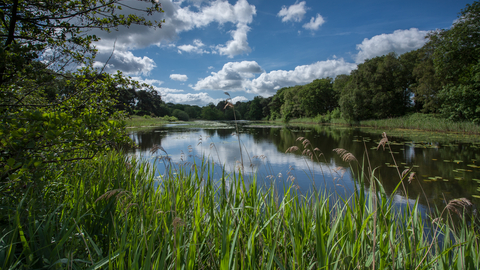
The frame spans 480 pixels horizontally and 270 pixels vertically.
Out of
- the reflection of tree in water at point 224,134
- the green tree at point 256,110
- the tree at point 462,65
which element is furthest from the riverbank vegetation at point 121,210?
the green tree at point 256,110

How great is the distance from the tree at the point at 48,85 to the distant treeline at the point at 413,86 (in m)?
1.15

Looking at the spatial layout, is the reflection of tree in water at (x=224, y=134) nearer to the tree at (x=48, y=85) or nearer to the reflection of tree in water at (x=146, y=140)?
the reflection of tree in water at (x=146, y=140)

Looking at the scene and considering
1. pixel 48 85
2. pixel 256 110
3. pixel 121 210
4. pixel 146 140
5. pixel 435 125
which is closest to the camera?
pixel 121 210

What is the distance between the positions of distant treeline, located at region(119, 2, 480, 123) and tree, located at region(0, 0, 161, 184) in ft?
3.78

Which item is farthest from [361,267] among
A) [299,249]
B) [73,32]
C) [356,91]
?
[356,91]

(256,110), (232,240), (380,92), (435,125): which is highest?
(256,110)

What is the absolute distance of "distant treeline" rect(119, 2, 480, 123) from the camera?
679 inches

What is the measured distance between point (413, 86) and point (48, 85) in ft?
113

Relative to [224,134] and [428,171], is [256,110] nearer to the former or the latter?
[224,134]

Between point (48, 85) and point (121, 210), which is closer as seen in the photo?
point (121, 210)

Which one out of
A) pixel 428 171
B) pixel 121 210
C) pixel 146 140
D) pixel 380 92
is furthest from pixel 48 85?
pixel 380 92

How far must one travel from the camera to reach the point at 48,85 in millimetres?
2781

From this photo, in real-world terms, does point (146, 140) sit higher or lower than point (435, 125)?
lower

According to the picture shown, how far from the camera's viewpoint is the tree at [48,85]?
1570 millimetres
